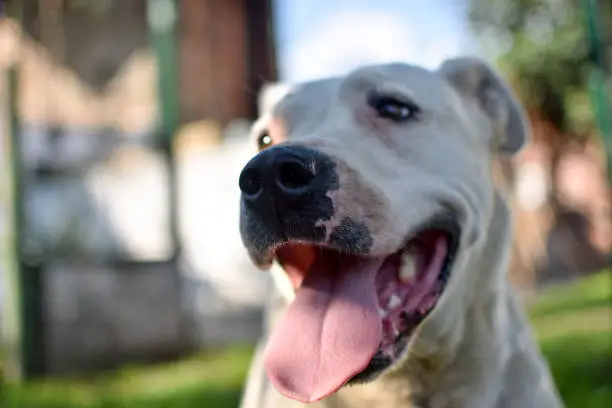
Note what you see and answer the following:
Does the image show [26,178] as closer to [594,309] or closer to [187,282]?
[187,282]

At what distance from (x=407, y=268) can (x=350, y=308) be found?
0.90 ft

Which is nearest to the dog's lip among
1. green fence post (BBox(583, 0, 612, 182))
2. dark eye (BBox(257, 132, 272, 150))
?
dark eye (BBox(257, 132, 272, 150))

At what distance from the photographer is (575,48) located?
14758 millimetres

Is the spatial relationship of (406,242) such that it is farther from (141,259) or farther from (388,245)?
(141,259)

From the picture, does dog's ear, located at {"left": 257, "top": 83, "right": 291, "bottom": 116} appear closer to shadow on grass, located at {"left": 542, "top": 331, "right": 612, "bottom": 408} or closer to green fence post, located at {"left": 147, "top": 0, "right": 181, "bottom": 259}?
shadow on grass, located at {"left": 542, "top": 331, "right": 612, "bottom": 408}

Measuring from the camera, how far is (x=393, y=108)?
93.4 inches

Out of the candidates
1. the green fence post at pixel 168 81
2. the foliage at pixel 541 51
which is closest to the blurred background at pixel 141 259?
the green fence post at pixel 168 81

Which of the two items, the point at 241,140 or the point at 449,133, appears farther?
the point at 241,140

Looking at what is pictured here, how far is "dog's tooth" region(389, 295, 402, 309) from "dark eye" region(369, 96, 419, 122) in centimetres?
54

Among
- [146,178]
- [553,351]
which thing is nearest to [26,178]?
[146,178]

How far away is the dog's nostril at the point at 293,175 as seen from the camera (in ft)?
6.16

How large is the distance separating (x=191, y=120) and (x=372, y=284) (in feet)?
34.9

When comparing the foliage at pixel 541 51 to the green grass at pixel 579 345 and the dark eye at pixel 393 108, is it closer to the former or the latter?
the green grass at pixel 579 345

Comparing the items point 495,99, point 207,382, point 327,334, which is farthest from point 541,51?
point 327,334
